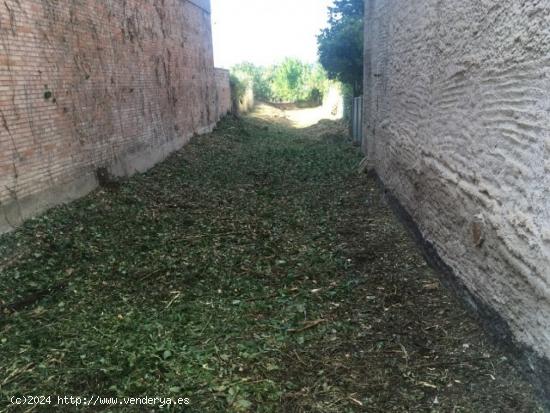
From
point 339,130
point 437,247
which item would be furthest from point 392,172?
point 339,130

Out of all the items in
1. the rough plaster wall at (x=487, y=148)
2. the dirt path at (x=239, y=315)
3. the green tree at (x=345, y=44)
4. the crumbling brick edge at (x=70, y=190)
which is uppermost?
the green tree at (x=345, y=44)

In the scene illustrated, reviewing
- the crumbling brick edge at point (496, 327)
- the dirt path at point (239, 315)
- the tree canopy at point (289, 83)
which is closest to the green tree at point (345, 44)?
the dirt path at point (239, 315)

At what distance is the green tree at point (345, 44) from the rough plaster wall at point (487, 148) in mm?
9512

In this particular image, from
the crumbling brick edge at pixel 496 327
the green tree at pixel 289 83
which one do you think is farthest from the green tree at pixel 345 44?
the green tree at pixel 289 83

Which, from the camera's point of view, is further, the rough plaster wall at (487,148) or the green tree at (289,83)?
the green tree at (289,83)

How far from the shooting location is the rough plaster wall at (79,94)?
5.75 meters

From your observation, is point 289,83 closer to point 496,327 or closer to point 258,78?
point 258,78

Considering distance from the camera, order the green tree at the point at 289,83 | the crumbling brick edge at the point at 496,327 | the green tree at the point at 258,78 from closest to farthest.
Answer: the crumbling brick edge at the point at 496,327, the green tree at the point at 258,78, the green tree at the point at 289,83

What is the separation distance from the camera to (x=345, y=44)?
15227 mm

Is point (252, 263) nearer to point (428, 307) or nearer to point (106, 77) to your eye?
point (428, 307)

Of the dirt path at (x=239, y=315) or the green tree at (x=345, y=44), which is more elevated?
the green tree at (x=345, y=44)

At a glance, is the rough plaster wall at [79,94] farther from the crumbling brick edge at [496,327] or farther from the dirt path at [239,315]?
the crumbling brick edge at [496,327]

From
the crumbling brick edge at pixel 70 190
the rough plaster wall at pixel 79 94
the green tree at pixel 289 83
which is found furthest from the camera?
the green tree at pixel 289 83

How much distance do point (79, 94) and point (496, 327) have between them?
6894 mm
